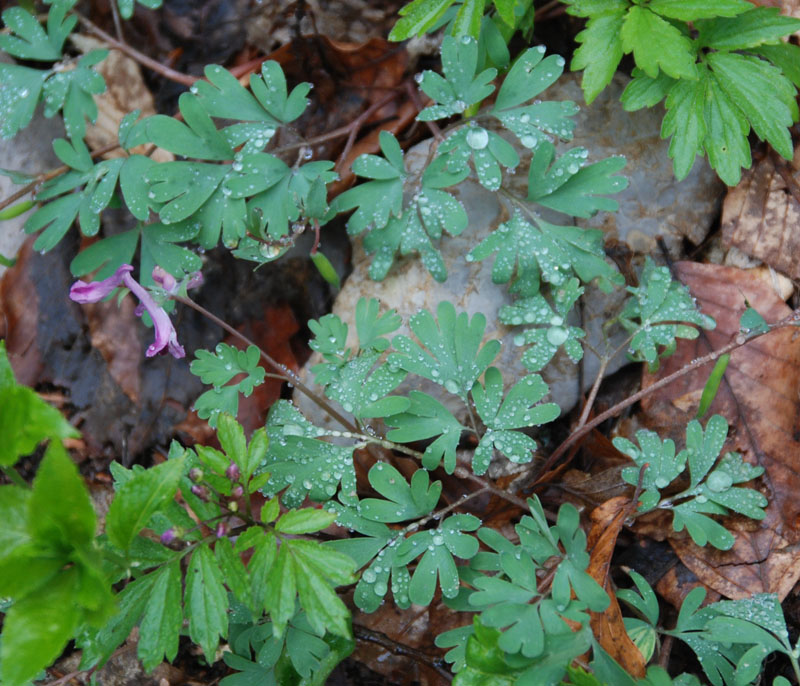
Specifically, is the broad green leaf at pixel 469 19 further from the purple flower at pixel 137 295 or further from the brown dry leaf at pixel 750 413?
the purple flower at pixel 137 295

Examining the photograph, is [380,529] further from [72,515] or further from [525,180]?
[525,180]

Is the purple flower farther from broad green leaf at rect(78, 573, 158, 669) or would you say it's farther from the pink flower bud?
broad green leaf at rect(78, 573, 158, 669)

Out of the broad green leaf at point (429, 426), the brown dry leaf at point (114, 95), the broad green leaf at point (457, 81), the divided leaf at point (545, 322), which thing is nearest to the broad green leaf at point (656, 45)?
the broad green leaf at point (457, 81)

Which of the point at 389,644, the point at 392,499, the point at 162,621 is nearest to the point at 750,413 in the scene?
the point at 392,499

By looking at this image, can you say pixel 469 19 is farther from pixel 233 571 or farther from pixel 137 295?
pixel 233 571

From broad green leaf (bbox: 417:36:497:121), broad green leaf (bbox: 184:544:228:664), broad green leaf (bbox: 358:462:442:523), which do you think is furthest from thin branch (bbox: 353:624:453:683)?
broad green leaf (bbox: 417:36:497:121)
